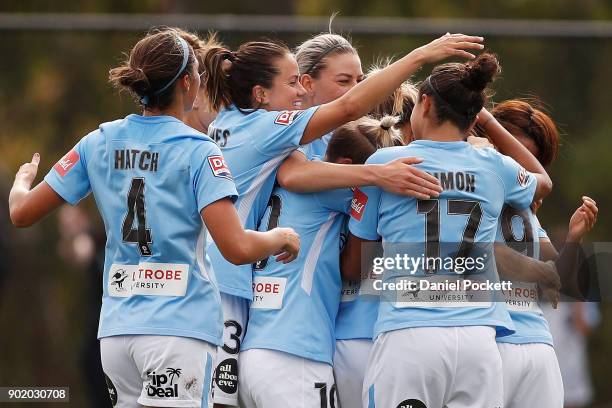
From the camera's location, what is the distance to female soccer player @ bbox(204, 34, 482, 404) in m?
4.47

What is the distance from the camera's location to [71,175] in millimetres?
4391

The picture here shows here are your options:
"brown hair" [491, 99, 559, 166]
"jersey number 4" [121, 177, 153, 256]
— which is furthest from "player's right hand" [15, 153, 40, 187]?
"brown hair" [491, 99, 559, 166]

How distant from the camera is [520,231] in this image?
4.86 m

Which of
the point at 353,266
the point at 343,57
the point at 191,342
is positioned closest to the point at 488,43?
the point at 343,57

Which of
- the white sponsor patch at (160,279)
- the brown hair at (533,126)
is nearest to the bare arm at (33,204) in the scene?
the white sponsor patch at (160,279)

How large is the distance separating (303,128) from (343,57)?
669mm

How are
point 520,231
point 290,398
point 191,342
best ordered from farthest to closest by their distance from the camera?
point 520,231
point 290,398
point 191,342

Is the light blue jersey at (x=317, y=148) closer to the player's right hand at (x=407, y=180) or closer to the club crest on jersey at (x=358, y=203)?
the club crest on jersey at (x=358, y=203)

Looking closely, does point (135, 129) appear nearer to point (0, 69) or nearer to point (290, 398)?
point (290, 398)

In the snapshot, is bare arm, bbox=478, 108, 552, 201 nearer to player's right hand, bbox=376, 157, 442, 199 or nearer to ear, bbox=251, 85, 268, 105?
player's right hand, bbox=376, 157, 442, 199

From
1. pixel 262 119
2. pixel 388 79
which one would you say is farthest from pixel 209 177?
pixel 388 79

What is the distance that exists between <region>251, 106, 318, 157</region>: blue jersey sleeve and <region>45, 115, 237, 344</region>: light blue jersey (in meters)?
0.49

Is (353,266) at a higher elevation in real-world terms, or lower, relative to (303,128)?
lower

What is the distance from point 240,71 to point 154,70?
0.73 m
